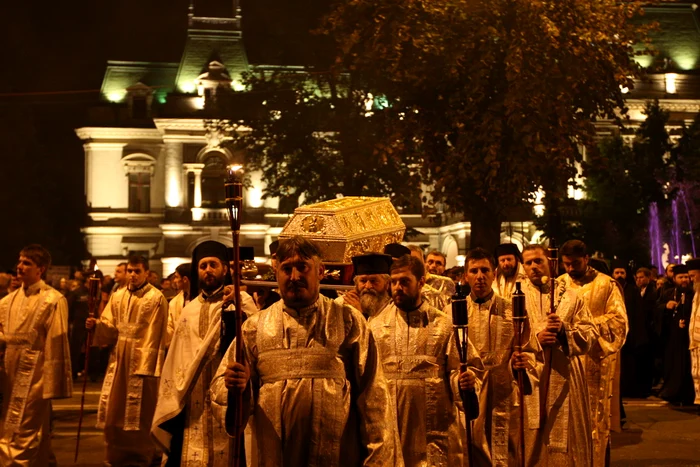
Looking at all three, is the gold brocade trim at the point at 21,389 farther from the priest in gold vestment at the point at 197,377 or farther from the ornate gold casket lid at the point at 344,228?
the priest in gold vestment at the point at 197,377

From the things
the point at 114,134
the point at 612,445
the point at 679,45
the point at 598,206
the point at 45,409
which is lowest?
the point at 612,445

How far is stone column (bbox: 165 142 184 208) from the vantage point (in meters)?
60.2

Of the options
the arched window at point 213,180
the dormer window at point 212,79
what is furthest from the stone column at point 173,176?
the dormer window at point 212,79

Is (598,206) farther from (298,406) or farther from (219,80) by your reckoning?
(298,406)

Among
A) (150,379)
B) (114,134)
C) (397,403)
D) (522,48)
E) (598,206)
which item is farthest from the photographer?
(114,134)

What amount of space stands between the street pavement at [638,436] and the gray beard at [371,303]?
477 cm

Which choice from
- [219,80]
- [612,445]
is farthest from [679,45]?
[612,445]

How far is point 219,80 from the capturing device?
63000mm

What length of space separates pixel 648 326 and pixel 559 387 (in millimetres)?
10280

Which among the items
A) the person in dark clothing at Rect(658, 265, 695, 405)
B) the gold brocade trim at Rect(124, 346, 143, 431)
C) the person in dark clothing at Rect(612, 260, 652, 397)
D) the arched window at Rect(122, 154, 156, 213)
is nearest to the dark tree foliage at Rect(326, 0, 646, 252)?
the person in dark clothing at Rect(612, 260, 652, 397)

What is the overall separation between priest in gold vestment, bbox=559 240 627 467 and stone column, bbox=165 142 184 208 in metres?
50.9

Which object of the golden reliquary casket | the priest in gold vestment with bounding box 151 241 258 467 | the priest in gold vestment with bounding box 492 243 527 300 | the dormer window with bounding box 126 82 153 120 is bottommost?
the priest in gold vestment with bounding box 151 241 258 467

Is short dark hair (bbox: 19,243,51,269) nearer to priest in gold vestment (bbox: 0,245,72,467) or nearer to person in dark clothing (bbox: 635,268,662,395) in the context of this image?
priest in gold vestment (bbox: 0,245,72,467)

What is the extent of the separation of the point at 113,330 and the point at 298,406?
7160 mm
